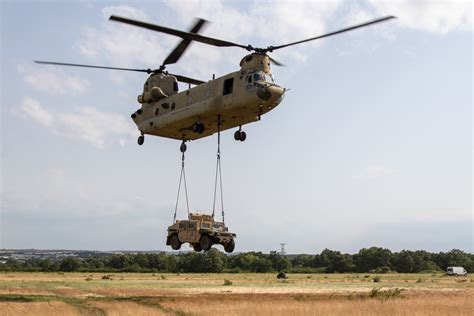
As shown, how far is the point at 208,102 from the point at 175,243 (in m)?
7.59

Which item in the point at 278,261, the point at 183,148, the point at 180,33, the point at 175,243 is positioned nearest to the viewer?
the point at 180,33

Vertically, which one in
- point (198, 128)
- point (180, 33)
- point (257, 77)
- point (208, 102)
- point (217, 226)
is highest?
point (180, 33)

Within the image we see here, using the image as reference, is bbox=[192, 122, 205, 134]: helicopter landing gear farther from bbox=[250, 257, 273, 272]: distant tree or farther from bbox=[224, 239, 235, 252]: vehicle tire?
bbox=[250, 257, 273, 272]: distant tree

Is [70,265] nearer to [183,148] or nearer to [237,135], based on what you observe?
[183,148]

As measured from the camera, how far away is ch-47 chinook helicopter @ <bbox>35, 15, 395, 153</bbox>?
99.8 ft

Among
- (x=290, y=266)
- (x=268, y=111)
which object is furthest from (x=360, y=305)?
(x=290, y=266)

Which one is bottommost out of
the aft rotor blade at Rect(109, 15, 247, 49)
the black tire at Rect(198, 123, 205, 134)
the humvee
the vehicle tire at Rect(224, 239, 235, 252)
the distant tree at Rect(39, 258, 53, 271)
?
the distant tree at Rect(39, 258, 53, 271)

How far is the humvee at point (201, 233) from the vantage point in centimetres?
3123

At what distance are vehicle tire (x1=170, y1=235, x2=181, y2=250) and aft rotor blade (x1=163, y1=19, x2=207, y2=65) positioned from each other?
12.0 metres

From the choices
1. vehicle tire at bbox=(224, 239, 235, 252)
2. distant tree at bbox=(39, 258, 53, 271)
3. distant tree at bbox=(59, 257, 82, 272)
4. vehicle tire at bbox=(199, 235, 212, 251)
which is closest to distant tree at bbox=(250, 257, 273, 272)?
distant tree at bbox=(59, 257, 82, 272)

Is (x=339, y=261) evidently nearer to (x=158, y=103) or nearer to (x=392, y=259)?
(x=392, y=259)

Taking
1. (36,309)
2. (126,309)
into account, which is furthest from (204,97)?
(36,309)

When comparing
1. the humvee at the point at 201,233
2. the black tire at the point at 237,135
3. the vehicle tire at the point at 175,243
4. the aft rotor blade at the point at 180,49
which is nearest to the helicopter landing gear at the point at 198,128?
the black tire at the point at 237,135

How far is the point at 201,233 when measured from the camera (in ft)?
103
